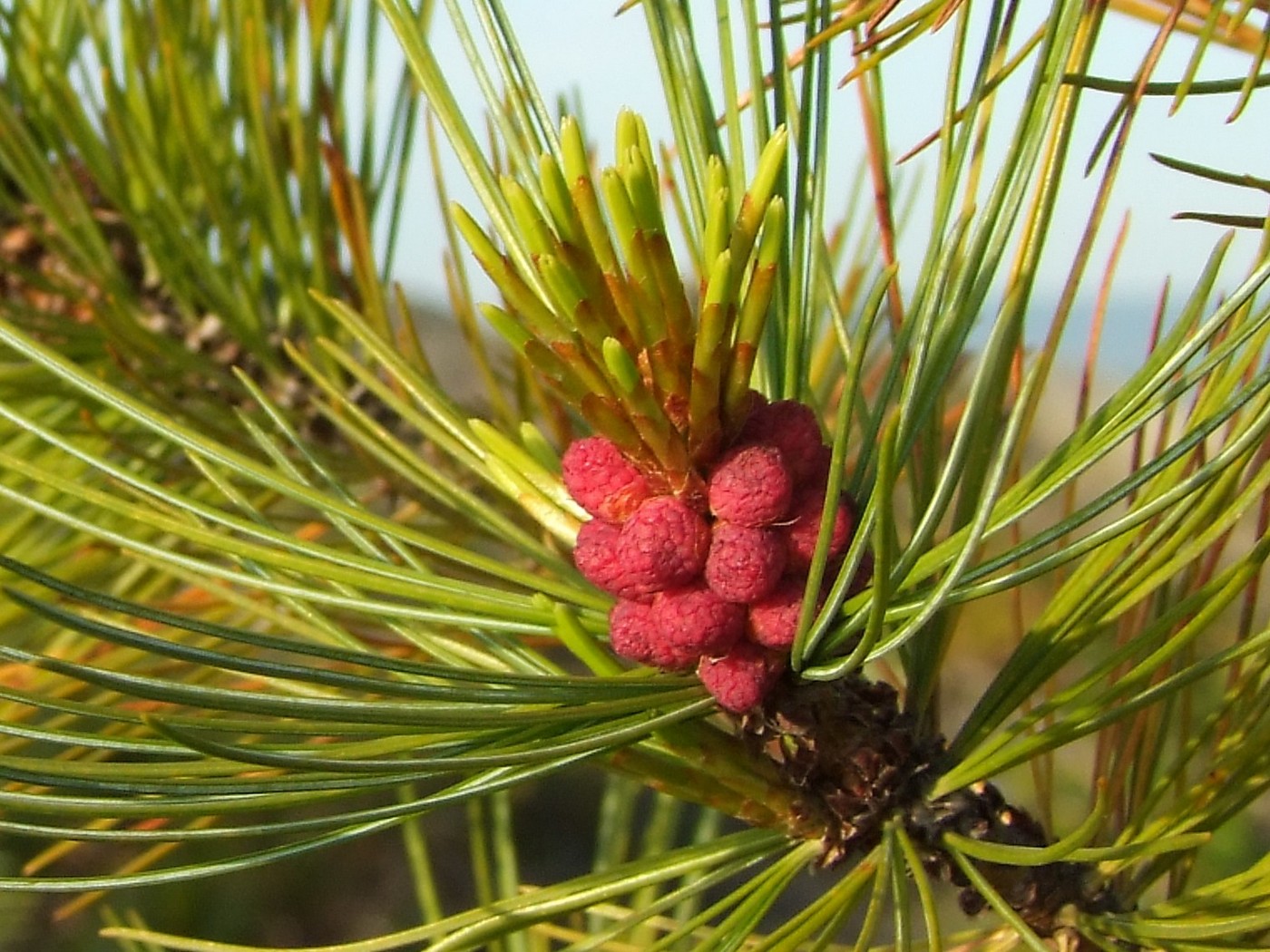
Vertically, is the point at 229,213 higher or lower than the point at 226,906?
lower

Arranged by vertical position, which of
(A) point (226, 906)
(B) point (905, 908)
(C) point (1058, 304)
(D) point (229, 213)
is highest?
(A) point (226, 906)

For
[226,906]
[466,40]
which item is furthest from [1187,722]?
[226,906]

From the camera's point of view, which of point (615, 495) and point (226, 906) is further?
point (226, 906)

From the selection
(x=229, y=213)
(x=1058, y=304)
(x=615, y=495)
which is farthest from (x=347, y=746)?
(x=229, y=213)

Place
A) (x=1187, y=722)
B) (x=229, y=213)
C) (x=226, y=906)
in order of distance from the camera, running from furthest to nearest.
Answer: (x=226, y=906)
(x=229, y=213)
(x=1187, y=722)

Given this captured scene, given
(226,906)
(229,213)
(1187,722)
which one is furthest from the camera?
(226,906)

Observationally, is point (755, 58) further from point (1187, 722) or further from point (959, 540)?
point (1187, 722)
